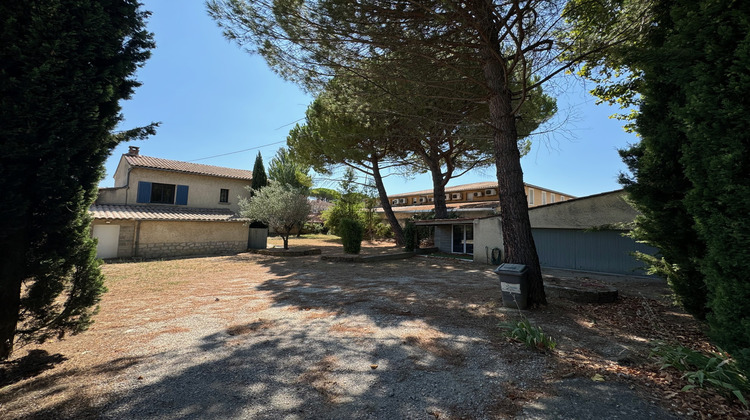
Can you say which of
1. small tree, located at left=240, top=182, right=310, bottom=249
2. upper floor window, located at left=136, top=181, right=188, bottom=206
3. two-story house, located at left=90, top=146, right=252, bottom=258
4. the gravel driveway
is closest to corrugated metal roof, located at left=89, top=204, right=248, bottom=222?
two-story house, located at left=90, top=146, right=252, bottom=258

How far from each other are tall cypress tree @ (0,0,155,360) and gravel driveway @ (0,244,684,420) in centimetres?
82

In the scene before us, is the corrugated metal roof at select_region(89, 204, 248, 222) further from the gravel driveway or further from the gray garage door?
the gray garage door

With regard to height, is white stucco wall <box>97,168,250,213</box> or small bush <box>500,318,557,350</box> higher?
white stucco wall <box>97,168,250,213</box>

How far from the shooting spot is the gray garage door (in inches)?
434

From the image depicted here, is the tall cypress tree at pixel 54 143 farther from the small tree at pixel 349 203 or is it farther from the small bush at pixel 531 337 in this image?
the small tree at pixel 349 203

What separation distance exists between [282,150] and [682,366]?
110ft

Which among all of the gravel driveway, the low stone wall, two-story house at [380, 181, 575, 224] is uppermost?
two-story house at [380, 181, 575, 224]

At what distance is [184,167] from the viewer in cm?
1928

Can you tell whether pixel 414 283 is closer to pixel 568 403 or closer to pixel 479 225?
pixel 568 403

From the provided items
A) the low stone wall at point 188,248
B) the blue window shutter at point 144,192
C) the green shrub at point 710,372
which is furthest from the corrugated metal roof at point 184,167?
the green shrub at point 710,372

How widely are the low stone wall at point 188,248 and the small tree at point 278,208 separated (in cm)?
209

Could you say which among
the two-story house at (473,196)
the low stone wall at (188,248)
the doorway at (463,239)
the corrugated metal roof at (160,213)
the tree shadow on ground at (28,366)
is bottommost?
the tree shadow on ground at (28,366)

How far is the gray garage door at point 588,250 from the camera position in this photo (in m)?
11.0

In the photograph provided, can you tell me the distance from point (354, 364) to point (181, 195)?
62.8 ft
